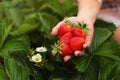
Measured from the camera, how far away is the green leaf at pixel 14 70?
4.00 feet

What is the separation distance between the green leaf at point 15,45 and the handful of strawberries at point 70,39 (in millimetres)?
182

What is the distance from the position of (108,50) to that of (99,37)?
0.10 meters

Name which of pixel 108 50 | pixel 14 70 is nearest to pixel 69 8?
pixel 108 50

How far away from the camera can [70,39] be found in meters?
1.22

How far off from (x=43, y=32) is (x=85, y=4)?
266 mm

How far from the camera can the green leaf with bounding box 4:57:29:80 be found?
48.0 inches

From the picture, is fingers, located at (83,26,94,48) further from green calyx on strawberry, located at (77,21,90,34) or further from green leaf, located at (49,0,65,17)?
green leaf, located at (49,0,65,17)

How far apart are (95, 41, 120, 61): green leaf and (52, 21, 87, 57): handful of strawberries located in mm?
100

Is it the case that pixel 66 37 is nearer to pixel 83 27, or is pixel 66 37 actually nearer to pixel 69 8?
pixel 83 27

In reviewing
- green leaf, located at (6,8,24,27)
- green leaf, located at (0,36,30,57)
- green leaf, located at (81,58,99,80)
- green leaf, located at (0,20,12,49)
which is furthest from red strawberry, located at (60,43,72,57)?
green leaf, located at (6,8,24,27)

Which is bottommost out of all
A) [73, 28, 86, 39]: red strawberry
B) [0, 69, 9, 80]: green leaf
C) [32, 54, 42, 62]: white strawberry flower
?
[0, 69, 9, 80]: green leaf

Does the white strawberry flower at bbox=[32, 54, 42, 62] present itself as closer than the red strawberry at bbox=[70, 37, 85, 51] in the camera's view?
No

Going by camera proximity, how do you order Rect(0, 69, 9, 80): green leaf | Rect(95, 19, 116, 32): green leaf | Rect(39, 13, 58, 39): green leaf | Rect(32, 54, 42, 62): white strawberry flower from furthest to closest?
Rect(95, 19, 116, 32): green leaf, Rect(39, 13, 58, 39): green leaf, Rect(32, 54, 42, 62): white strawberry flower, Rect(0, 69, 9, 80): green leaf

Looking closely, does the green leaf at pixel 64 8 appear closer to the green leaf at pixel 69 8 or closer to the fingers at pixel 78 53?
the green leaf at pixel 69 8
